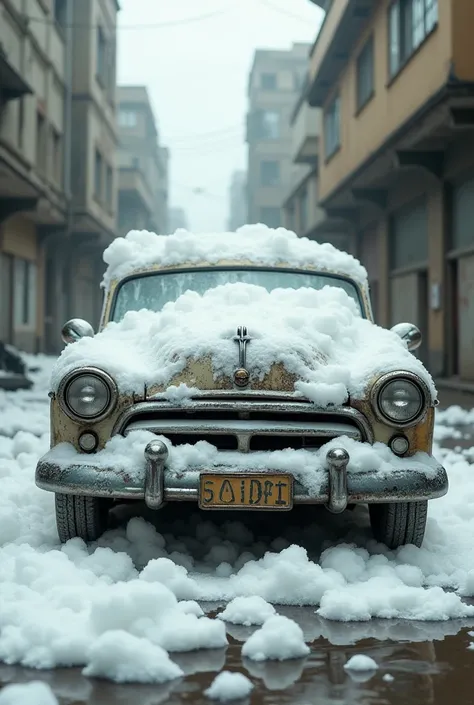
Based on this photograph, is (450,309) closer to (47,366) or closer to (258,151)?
(47,366)

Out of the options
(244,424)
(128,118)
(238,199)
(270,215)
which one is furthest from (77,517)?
(238,199)

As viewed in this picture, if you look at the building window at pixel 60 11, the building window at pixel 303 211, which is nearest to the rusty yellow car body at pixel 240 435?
the building window at pixel 60 11

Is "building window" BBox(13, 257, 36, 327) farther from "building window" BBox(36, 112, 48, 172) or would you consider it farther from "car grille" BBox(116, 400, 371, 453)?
"car grille" BBox(116, 400, 371, 453)

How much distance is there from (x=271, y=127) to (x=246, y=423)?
53.8m

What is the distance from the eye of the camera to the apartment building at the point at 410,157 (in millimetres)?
12125

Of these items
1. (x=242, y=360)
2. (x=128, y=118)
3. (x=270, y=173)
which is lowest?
(x=242, y=360)

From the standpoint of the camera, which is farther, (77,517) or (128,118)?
(128,118)

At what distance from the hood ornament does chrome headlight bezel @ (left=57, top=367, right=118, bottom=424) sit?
20.6 inches

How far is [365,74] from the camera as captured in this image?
59.8 feet

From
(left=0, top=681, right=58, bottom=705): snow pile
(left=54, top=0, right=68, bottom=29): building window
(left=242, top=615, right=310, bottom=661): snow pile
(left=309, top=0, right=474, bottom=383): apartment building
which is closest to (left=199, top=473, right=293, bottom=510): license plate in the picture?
(left=242, top=615, right=310, bottom=661): snow pile

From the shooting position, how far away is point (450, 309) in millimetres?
14273

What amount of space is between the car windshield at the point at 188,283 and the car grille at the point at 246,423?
1278mm

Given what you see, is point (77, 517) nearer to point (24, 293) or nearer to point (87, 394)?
point (87, 394)

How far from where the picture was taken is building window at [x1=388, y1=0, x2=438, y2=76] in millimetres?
13094
